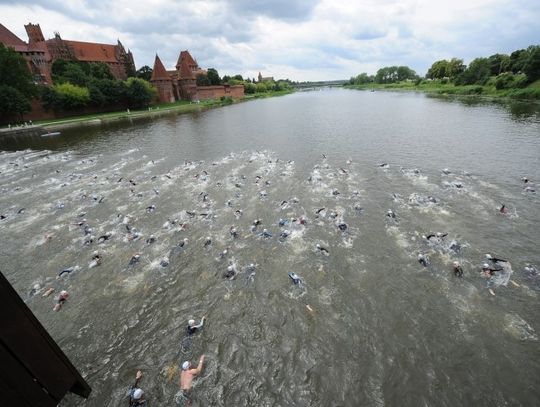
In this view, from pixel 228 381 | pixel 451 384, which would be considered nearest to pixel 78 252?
pixel 228 381

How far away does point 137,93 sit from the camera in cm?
9612

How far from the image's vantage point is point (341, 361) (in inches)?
401

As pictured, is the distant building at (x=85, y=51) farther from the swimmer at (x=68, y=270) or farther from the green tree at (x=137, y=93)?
the swimmer at (x=68, y=270)

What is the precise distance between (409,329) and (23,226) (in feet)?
86.8

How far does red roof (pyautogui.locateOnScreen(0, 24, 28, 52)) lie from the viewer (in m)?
90.4

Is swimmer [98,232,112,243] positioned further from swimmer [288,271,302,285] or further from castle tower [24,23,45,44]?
castle tower [24,23,45,44]

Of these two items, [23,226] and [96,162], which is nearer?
[23,226]

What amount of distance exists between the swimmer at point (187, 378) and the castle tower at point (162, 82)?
12218 cm

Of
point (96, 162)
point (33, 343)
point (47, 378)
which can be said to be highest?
point (33, 343)

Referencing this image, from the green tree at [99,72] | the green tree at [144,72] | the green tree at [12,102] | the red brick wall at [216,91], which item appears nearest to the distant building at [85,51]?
the green tree at [144,72]

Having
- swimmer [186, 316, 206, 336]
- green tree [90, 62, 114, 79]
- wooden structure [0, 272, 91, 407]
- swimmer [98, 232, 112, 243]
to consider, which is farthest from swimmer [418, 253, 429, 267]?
green tree [90, 62, 114, 79]

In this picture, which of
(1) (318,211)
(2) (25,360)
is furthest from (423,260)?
→ (2) (25,360)

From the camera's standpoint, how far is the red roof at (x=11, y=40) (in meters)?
90.4

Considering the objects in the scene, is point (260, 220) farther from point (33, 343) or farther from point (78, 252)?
point (33, 343)
